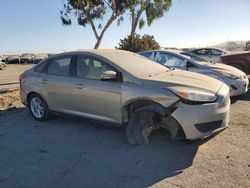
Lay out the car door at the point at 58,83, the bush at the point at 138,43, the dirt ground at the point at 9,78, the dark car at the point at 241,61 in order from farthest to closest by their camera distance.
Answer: the bush at the point at 138,43, the dirt ground at the point at 9,78, the dark car at the point at 241,61, the car door at the point at 58,83

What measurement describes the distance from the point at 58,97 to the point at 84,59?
3.29 feet

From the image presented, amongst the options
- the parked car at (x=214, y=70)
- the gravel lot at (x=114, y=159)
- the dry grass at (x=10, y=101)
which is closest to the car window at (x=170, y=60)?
the parked car at (x=214, y=70)

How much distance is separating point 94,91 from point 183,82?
5.30ft

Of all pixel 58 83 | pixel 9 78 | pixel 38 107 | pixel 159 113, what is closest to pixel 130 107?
pixel 159 113

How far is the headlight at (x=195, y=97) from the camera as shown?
4.50 m

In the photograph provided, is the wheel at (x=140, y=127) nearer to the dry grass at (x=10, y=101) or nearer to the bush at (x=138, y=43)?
the dry grass at (x=10, y=101)

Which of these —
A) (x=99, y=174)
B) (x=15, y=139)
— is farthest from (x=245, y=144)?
A: (x=15, y=139)

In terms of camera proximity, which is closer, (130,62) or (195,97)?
(195,97)

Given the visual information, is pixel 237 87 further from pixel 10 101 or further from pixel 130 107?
pixel 10 101

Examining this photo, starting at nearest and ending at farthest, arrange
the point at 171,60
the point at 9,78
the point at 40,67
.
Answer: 1. the point at 40,67
2. the point at 171,60
3. the point at 9,78

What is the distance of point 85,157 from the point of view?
4672 mm

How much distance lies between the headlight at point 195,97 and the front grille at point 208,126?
1.12 feet

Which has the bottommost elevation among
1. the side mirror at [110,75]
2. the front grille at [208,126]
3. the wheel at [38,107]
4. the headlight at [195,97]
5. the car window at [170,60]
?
the wheel at [38,107]

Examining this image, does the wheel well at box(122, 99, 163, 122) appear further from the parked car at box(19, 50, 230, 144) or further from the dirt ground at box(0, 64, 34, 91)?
the dirt ground at box(0, 64, 34, 91)
